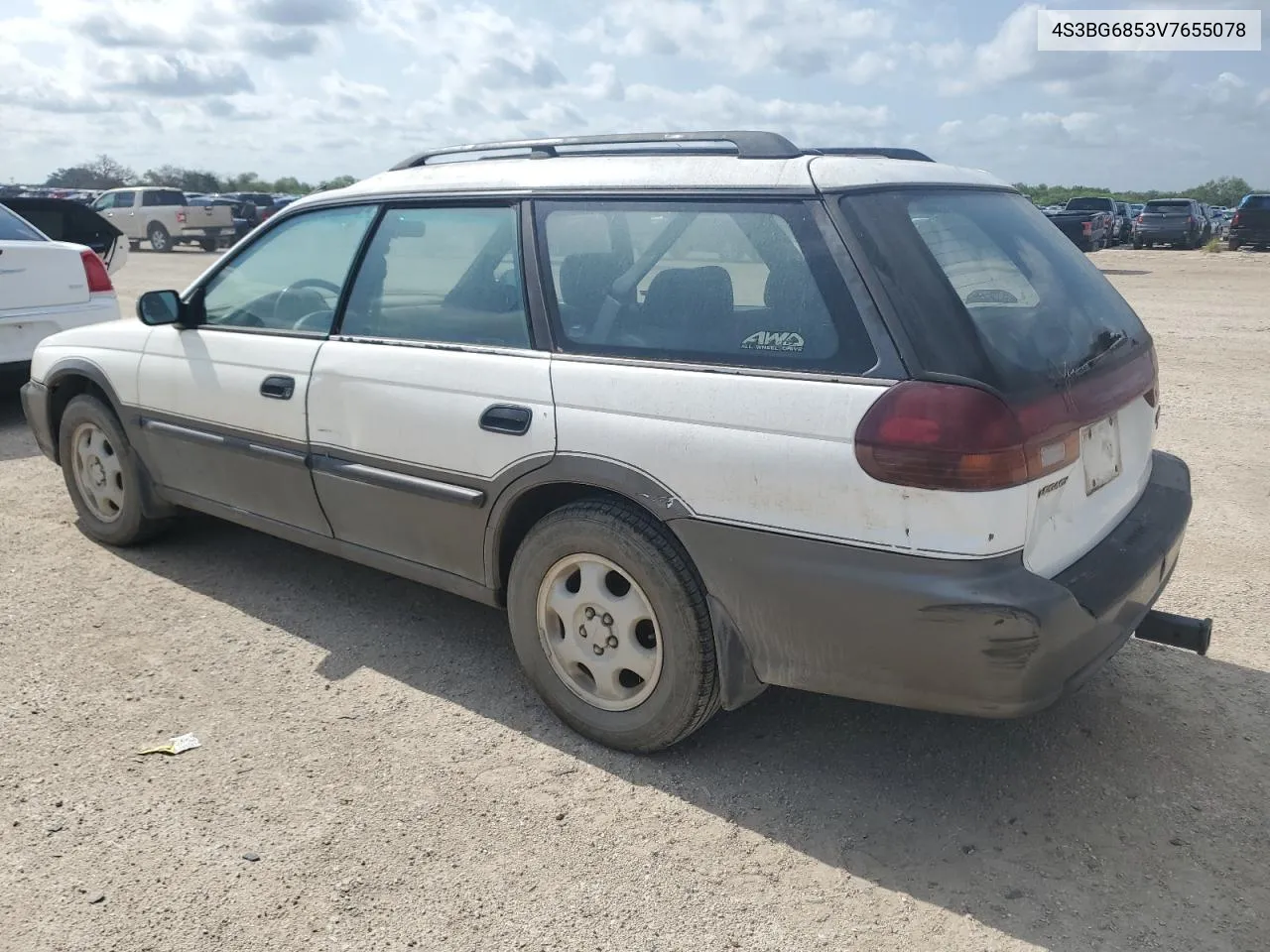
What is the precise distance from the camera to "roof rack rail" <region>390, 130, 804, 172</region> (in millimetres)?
3057

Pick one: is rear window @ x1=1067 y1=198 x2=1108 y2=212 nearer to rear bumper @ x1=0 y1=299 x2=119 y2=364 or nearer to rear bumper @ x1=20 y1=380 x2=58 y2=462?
rear bumper @ x1=0 y1=299 x2=119 y2=364

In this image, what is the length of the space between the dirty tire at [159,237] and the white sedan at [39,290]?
926 inches

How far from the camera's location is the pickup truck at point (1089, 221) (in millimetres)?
24844

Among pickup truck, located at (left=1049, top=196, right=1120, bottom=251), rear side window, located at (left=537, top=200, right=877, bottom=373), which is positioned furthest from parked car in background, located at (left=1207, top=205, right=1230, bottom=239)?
rear side window, located at (left=537, top=200, right=877, bottom=373)

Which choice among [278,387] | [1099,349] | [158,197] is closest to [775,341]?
[1099,349]

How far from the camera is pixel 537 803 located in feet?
9.84

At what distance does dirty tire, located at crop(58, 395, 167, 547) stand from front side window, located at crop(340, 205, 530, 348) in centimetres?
161

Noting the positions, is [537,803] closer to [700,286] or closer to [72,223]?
[700,286]

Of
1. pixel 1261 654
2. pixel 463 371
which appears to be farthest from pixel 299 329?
pixel 1261 654

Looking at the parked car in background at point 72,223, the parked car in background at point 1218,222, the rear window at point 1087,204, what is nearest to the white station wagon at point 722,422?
the parked car in background at point 72,223

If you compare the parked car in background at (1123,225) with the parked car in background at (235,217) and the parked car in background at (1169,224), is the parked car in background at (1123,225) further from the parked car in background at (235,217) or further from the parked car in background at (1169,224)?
the parked car in background at (235,217)

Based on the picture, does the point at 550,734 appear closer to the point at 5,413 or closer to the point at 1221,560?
the point at 1221,560

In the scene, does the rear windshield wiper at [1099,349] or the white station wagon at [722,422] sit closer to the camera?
the white station wagon at [722,422]

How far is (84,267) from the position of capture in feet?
24.8
